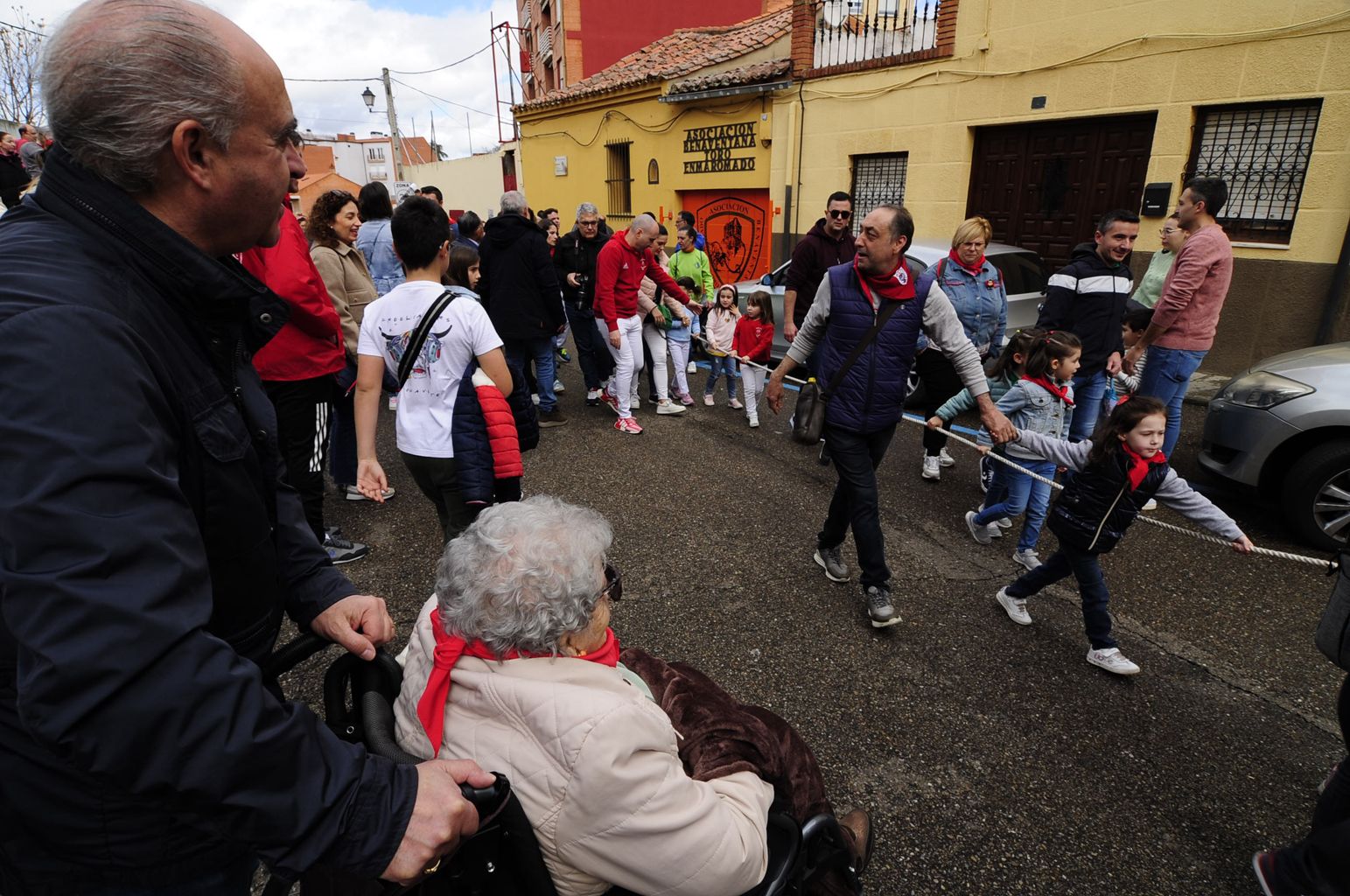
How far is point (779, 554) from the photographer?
4297 mm

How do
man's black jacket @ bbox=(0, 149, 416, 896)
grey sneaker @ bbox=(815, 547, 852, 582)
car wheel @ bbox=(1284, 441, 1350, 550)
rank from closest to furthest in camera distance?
1. man's black jacket @ bbox=(0, 149, 416, 896)
2. grey sneaker @ bbox=(815, 547, 852, 582)
3. car wheel @ bbox=(1284, 441, 1350, 550)

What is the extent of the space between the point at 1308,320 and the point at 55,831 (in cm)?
967

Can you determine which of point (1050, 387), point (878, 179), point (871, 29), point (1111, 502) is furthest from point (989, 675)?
point (871, 29)

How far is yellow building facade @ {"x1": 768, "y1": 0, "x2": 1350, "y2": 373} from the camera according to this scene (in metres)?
7.09

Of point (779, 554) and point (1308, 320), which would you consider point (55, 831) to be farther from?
point (1308, 320)

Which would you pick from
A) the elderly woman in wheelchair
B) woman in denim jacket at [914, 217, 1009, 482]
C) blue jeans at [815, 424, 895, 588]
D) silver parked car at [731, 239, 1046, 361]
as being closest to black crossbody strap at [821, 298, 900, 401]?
blue jeans at [815, 424, 895, 588]

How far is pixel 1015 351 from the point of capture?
4.32 meters

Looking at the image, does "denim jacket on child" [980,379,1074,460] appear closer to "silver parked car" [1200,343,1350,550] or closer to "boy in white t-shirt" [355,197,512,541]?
Answer: "silver parked car" [1200,343,1350,550]

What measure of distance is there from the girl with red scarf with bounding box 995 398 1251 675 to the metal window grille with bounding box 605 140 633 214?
49.2 ft

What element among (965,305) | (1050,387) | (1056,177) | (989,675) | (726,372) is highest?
(1056,177)

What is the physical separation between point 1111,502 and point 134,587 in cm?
325

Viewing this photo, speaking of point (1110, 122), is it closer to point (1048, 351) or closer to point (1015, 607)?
point (1048, 351)

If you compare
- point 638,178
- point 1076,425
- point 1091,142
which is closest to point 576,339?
point 1076,425

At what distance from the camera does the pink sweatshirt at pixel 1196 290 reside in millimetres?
4676
